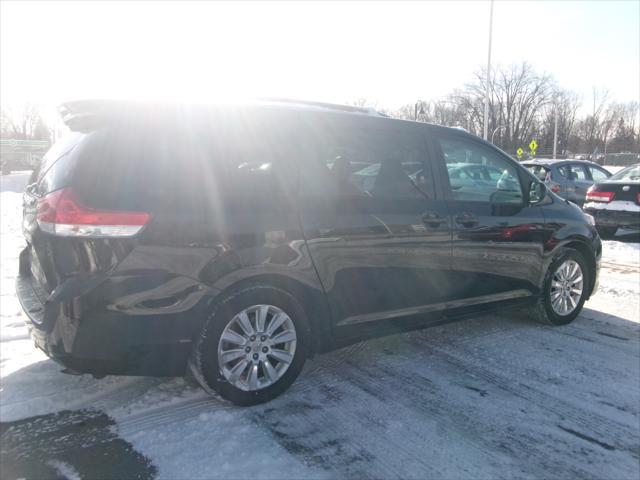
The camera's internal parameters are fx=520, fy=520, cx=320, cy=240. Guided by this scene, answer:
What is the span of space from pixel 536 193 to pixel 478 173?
0.72 m

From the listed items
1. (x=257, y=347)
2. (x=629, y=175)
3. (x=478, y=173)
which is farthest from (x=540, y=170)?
(x=257, y=347)

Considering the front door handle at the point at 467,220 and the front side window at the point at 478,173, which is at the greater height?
the front side window at the point at 478,173

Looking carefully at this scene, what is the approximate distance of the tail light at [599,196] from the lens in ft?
33.3

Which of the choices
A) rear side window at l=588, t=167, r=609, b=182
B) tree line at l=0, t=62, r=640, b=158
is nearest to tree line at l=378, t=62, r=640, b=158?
tree line at l=0, t=62, r=640, b=158

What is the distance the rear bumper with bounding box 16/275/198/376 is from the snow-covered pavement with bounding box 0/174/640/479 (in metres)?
0.39

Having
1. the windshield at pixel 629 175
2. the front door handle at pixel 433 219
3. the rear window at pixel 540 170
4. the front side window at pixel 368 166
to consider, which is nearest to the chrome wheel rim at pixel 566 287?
the front door handle at pixel 433 219

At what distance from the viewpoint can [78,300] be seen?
2660 mm

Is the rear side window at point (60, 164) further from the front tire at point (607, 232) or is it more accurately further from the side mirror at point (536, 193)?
the front tire at point (607, 232)

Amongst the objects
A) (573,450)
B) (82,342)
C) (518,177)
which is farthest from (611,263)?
(82,342)

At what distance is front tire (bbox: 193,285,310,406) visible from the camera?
296cm

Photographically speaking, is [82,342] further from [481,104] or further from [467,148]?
[481,104]

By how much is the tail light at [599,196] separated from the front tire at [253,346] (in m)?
9.04

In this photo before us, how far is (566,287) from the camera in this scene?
16.3ft

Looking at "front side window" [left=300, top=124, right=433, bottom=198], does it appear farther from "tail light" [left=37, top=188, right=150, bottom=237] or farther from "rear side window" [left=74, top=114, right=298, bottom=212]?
"tail light" [left=37, top=188, right=150, bottom=237]
